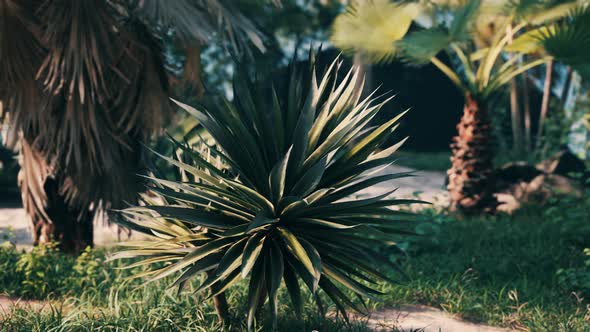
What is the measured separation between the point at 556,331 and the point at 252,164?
2.47 meters

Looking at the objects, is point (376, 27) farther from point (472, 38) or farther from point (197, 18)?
point (197, 18)

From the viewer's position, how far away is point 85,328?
3674 millimetres

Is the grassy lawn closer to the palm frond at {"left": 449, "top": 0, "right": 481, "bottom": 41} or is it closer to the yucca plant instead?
the yucca plant

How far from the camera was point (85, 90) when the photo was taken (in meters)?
5.44

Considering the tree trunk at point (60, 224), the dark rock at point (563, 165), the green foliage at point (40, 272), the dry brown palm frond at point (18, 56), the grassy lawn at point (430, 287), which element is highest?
the dry brown palm frond at point (18, 56)

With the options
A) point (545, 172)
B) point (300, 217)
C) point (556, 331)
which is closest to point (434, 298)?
point (556, 331)

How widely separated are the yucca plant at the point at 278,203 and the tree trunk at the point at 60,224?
2.87 m

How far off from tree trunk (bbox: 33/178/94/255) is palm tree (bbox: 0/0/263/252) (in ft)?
0.03

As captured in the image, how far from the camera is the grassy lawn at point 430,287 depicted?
3934mm

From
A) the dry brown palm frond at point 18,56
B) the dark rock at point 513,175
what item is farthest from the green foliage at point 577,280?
the dry brown palm frond at point 18,56

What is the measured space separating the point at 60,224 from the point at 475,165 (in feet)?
17.2

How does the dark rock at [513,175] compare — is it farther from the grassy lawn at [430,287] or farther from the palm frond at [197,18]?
the palm frond at [197,18]

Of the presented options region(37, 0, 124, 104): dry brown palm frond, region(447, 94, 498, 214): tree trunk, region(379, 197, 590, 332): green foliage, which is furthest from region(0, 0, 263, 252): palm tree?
region(447, 94, 498, 214): tree trunk

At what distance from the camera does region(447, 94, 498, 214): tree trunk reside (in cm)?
802
